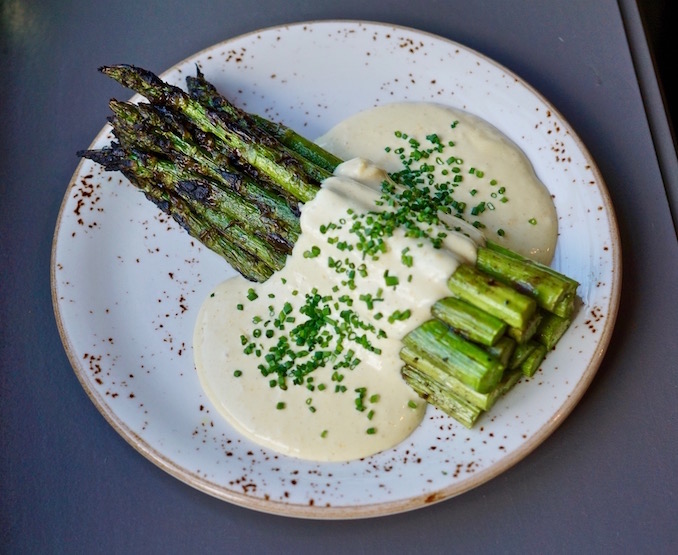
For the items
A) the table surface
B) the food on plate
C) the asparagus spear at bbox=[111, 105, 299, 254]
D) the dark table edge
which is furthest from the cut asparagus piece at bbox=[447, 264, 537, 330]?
the dark table edge

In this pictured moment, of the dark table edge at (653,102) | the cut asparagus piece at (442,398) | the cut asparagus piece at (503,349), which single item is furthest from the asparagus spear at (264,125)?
the dark table edge at (653,102)

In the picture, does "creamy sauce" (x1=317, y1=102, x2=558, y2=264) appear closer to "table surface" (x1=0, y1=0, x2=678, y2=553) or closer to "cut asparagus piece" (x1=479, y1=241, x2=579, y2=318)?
"cut asparagus piece" (x1=479, y1=241, x2=579, y2=318)

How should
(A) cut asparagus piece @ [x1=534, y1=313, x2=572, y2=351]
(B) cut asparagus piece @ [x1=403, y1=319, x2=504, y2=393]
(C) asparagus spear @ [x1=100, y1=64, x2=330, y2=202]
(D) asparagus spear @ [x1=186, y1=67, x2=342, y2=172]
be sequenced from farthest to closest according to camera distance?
(D) asparagus spear @ [x1=186, y1=67, x2=342, y2=172] → (C) asparagus spear @ [x1=100, y1=64, x2=330, y2=202] → (A) cut asparagus piece @ [x1=534, y1=313, x2=572, y2=351] → (B) cut asparagus piece @ [x1=403, y1=319, x2=504, y2=393]

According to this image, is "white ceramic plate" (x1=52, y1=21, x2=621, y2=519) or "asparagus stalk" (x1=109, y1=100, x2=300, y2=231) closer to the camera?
"white ceramic plate" (x1=52, y1=21, x2=621, y2=519)

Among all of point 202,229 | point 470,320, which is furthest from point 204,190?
point 470,320

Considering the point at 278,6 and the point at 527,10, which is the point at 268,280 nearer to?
the point at 278,6

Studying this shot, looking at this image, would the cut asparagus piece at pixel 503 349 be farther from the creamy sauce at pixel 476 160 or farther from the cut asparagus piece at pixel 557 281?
the creamy sauce at pixel 476 160
